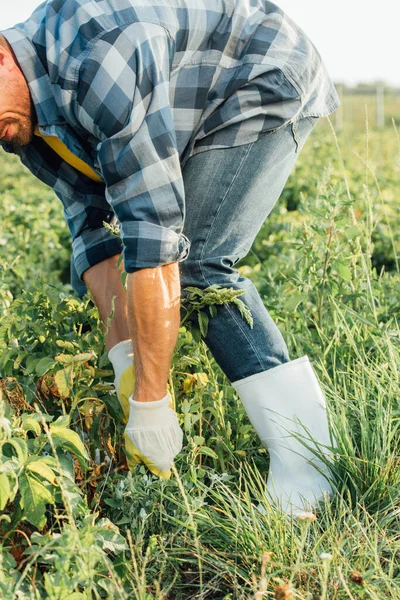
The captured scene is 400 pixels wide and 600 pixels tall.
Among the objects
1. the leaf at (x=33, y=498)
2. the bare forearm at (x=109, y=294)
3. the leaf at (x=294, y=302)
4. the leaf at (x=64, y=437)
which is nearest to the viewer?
the leaf at (x=33, y=498)

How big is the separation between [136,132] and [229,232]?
0.48 m

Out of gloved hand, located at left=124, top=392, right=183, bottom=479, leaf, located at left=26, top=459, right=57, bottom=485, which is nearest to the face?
gloved hand, located at left=124, top=392, right=183, bottom=479

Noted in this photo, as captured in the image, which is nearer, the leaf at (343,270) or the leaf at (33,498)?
the leaf at (33,498)

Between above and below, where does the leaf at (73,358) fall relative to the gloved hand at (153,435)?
above

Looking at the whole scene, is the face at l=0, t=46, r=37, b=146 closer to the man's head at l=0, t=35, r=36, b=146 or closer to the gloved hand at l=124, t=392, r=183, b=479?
the man's head at l=0, t=35, r=36, b=146

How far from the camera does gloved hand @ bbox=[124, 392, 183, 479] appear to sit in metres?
1.99

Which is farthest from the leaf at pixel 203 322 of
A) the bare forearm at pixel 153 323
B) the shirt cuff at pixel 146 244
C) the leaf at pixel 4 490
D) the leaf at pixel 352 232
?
the leaf at pixel 4 490

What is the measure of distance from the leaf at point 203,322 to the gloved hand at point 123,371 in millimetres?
223

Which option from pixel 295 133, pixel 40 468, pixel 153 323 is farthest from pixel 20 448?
pixel 295 133

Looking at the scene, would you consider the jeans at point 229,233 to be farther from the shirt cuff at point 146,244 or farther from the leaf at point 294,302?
the leaf at point 294,302

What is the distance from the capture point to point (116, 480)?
2.12 meters

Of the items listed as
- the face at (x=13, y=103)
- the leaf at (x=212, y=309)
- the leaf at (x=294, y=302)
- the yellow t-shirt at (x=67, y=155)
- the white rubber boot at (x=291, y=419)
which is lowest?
the white rubber boot at (x=291, y=419)

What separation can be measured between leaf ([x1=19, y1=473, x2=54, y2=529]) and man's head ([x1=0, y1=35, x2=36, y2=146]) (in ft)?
3.10

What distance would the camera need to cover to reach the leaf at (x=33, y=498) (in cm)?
160
